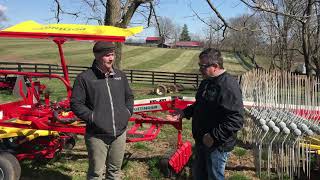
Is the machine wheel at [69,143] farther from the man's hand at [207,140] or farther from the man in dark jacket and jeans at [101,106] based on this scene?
the man's hand at [207,140]

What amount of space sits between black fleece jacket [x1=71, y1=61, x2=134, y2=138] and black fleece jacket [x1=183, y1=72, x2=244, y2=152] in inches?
31.8

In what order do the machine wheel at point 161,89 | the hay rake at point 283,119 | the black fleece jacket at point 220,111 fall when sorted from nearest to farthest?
the black fleece jacket at point 220,111 → the hay rake at point 283,119 → the machine wheel at point 161,89

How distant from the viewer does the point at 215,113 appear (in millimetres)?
3900

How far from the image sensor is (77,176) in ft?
20.1

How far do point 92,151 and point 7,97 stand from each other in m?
12.0

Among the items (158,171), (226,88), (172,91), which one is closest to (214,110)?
(226,88)

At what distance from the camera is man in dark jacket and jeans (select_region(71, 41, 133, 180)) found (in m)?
4.20

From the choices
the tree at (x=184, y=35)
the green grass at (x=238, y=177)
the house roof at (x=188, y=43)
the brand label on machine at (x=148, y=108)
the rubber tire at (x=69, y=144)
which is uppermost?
the tree at (x=184, y=35)

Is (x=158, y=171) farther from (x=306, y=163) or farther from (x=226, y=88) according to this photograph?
(x=226, y=88)

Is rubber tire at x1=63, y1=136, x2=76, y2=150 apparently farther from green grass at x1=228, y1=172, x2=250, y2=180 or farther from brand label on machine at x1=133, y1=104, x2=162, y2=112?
green grass at x1=228, y1=172, x2=250, y2=180

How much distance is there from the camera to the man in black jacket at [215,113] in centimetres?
378

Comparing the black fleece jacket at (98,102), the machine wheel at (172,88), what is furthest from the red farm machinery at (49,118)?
the machine wheel at (172,88)

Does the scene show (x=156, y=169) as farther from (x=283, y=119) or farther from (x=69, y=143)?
(x=283, y=119)

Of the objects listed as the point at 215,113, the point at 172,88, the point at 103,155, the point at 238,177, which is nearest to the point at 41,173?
the point at 103,155
